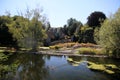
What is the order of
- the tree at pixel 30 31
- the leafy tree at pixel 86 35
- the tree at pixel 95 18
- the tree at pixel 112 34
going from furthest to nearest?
the tree at pixel 95 18 < the leafy tree at pixel 86 35 < the tree at pixel 30 31 < the tree at pixel 112 34

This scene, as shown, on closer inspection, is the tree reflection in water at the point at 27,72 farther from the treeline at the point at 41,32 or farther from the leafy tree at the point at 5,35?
the leafy tree at the point at 5,35

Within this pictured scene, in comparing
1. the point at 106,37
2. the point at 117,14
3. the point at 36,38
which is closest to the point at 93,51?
the point at 106,37

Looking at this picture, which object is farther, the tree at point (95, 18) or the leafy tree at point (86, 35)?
the tree at point (95, 18)

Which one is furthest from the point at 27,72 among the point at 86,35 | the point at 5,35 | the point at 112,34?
the point at 86,35

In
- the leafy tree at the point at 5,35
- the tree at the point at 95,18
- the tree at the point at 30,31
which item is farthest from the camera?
the tree at the point at 95,18

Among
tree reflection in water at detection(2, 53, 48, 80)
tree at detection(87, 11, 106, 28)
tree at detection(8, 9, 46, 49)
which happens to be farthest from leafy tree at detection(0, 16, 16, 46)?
tree at detection(87, 11, 106, 28)

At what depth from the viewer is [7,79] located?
41.3ft

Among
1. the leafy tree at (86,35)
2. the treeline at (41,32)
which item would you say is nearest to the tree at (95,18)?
the treeline at (41,32)

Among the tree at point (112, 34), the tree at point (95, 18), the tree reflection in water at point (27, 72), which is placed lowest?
the tree reflection in water at point (27, 72)

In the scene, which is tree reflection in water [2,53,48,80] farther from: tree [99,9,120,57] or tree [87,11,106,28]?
tree [87,11,106,28]

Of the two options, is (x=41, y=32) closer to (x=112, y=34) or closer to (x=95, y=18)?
(x=112, y=34)

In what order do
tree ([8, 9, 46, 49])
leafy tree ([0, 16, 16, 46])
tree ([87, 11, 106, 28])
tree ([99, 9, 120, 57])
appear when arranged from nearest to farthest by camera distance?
tree ([99, 9, 120, 57]), tree ([8, 9, 46, 49]), leafy tree ([0, 16, 16, 46]), tree ([87, 11, 106, 28])

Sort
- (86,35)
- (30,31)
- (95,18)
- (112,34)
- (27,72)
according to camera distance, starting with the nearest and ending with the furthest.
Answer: (27,72) → (112,34) → (30,31) → (86,35) → (95,18)

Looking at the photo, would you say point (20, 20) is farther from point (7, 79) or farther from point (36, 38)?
point (7, 79)
